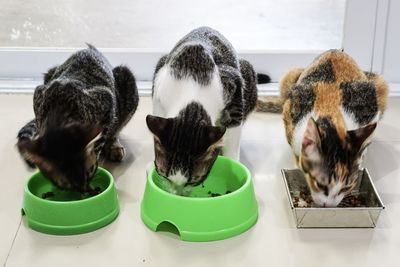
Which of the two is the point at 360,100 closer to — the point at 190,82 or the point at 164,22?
the point at 190,82

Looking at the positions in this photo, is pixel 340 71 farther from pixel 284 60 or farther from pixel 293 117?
pixel 284 60

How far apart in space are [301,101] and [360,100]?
219mm

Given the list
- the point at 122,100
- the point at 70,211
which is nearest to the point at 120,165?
the point at 122,100

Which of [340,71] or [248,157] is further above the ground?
[340,71]

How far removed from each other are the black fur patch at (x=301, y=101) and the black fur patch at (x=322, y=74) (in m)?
0.05

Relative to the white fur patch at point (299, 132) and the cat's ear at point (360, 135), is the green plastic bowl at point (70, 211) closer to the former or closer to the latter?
the white fur patch at point (299, 132)

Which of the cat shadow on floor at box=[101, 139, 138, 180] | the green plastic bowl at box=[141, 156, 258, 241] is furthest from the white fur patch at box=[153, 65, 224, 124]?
the cat shadow on floor at box=[101, 139, 138, 180]

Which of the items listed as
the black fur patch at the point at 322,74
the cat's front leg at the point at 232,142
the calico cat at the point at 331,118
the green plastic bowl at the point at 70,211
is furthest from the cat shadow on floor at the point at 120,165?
the black fur patch at the point at 322,74

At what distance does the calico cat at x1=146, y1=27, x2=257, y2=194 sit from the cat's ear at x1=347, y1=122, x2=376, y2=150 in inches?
16.5

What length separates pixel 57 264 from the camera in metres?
1.97

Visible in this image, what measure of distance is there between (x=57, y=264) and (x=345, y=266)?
0.92 meters

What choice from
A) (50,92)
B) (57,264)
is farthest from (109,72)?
(57,264)

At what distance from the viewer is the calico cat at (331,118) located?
77.5 inches

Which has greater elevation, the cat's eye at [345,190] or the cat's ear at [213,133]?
the cat's ear at [213,133]
